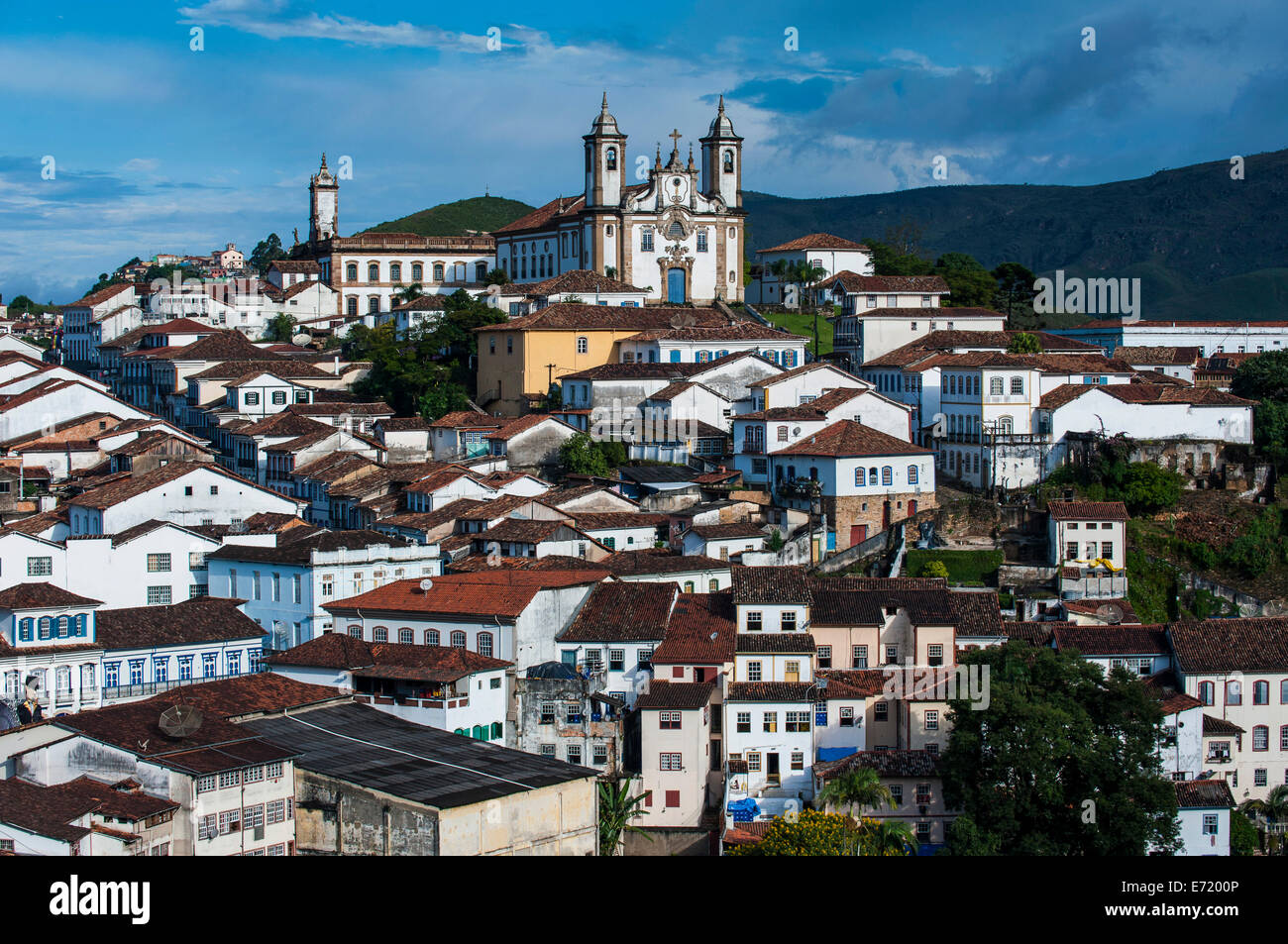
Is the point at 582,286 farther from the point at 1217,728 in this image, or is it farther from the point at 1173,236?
the point at 1173,236

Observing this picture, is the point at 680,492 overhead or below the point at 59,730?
overhead

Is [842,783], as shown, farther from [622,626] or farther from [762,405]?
[762,405]

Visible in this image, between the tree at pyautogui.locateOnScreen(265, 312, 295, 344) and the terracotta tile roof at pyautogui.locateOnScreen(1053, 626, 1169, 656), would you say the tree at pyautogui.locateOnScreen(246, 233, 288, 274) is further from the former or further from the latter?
the terracotta tile roof at pyautogui.locateOnScreen(1053, 626, 1169, 656)

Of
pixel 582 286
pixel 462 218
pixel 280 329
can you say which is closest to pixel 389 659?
pixel 582 286

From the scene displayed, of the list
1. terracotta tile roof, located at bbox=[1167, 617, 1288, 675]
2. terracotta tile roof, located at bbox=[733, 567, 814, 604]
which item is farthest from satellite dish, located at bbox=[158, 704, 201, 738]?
terracotta tile roof, located at bbox=[1167, 617, 1288, 675]

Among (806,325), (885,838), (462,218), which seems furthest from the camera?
(462,218)

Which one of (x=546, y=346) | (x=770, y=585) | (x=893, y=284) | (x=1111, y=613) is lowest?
(x=1111, y=613)
